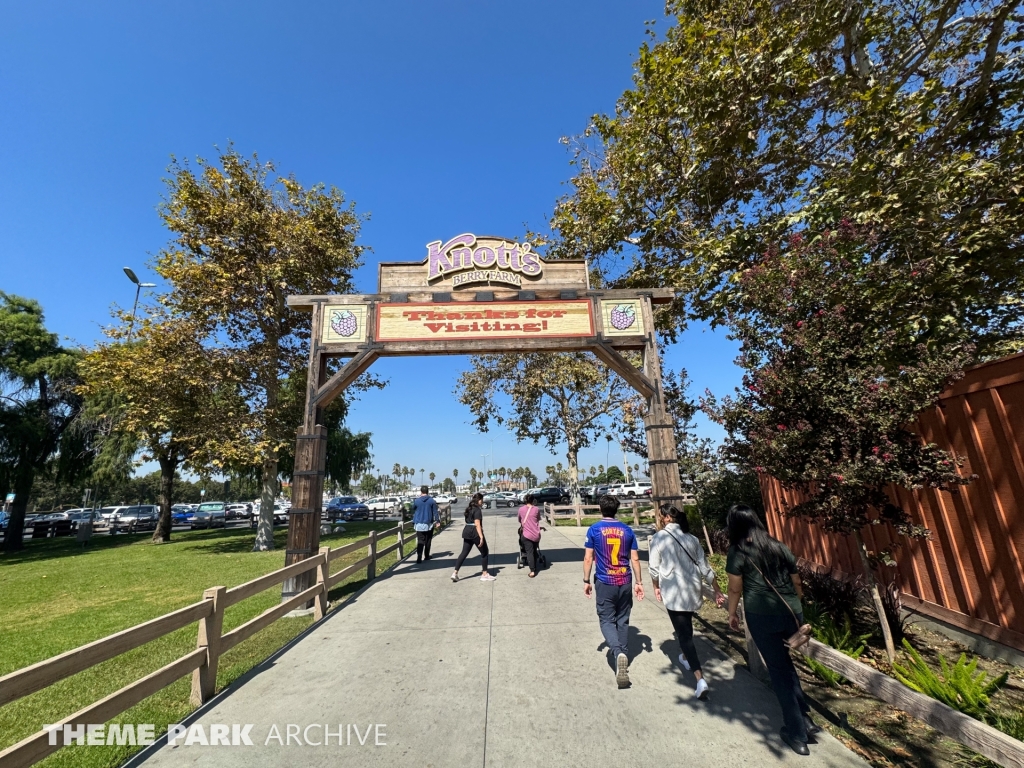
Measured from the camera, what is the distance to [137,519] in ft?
100

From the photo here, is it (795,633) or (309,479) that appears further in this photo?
(309,479)

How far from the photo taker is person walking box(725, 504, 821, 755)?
3.35 m

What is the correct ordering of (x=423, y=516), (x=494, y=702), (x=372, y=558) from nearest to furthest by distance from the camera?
(x=494, y=702) < (x=372, y=558) < (x=423, y=516)

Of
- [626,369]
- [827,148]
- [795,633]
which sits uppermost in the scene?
[827,148]

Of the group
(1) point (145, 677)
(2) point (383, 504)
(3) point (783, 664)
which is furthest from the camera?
(2) point (383, 504)

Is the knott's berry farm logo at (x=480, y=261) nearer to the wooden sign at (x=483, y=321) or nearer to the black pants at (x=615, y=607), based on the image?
the wooden sign at (x=483, y=321)

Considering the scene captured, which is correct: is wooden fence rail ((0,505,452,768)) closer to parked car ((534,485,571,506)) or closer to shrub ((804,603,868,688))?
shrub ((804,603,868,688))

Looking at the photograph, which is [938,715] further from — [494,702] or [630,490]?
[630,490]

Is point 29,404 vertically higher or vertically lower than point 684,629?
higher

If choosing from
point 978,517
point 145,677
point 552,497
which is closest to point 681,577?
point 978,517

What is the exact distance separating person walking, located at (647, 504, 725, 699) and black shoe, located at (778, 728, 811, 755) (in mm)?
855

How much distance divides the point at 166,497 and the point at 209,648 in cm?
A: 2292

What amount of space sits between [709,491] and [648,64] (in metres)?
9.68

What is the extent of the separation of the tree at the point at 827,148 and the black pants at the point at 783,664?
4.68 meters
